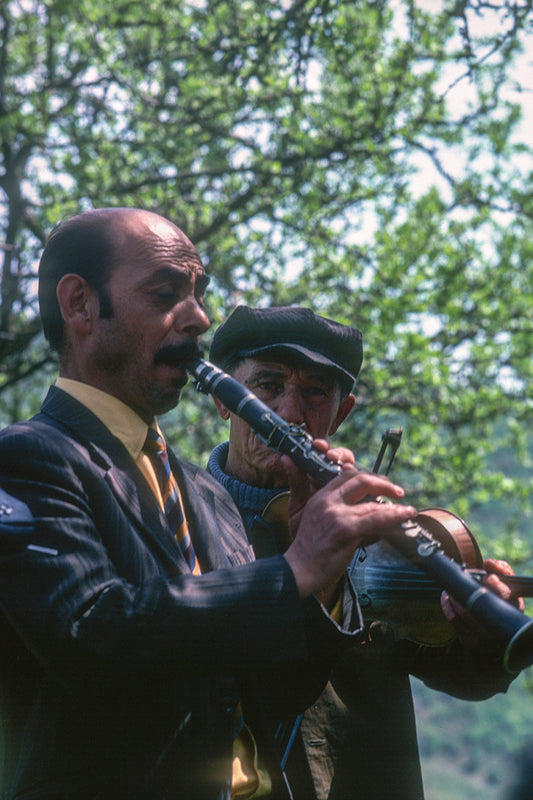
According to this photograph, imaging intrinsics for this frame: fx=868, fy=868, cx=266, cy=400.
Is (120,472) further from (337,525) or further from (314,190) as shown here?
(314,190)

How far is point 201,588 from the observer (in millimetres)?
1894

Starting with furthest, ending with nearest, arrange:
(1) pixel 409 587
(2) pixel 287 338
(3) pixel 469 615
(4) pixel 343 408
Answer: (4) pixel 343 408 < (2) pixel 287 338 < (1) pixel 409 587 < (3) pixel 469 615

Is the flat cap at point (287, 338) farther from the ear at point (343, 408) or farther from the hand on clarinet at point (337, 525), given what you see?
the hand on clarinet at point (337, 525)

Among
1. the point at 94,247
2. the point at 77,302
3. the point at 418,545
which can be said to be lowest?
the point at 418,545

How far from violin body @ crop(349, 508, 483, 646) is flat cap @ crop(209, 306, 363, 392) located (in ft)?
2.43

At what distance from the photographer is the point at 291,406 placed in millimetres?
3180

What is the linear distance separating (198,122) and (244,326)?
5.61 metres

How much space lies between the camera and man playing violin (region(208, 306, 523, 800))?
282cm

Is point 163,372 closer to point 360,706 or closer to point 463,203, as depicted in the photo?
point 360,706

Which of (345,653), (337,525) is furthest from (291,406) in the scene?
(337,525)

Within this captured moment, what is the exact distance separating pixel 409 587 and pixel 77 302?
4.79 feet

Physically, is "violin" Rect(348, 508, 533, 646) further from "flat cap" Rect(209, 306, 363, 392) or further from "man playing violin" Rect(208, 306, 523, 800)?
"flat cap" Rect(209, 306, 363, 392)

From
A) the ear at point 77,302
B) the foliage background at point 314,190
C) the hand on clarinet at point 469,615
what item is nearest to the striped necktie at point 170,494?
the ear at point 77,302

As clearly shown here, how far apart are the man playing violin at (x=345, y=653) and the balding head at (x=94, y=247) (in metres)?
0.98
